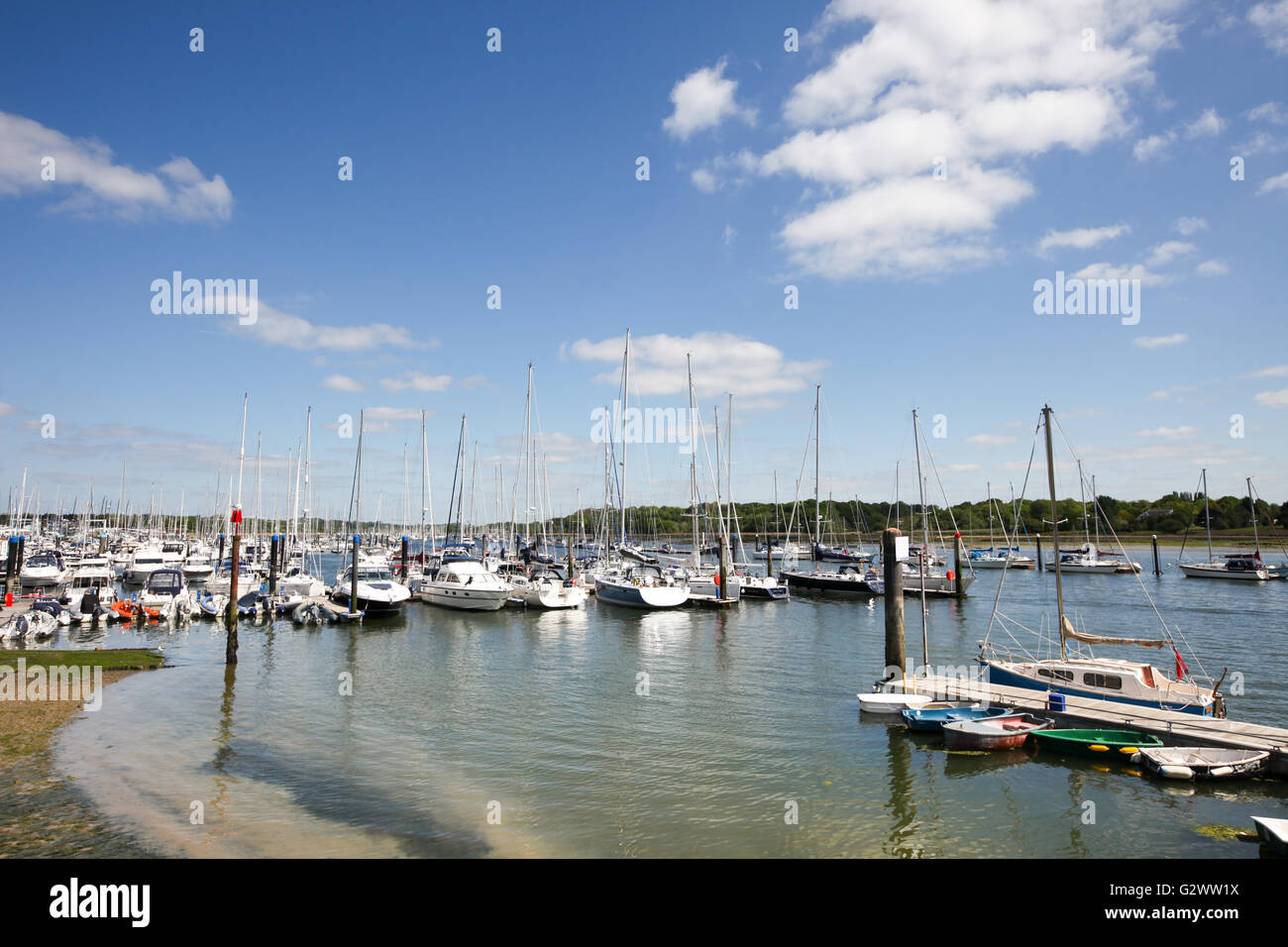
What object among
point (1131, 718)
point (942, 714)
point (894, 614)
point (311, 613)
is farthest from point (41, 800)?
point (311, 613)

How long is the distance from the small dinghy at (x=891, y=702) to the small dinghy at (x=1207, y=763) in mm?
6643

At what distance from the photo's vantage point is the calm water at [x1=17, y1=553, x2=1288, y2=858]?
15219mm

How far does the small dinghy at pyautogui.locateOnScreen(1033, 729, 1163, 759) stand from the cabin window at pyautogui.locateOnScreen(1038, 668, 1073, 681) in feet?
13.4

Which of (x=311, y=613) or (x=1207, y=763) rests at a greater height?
(x=311, y=613)

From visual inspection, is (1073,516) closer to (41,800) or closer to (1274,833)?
(1274,833)

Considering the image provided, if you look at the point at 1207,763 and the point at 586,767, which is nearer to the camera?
the point at 1207,763

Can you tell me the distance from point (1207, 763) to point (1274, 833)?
5137mm

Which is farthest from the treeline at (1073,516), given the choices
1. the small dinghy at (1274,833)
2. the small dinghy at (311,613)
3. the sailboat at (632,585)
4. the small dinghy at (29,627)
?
the small dinghy at (1274,833)

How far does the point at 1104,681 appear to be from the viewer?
2378 cm

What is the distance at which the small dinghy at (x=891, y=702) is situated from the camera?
79.0ft

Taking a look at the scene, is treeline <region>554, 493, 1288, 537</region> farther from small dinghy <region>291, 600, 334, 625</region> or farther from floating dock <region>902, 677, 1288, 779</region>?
floating dock <region>902, 677, 1288, 779</region>
